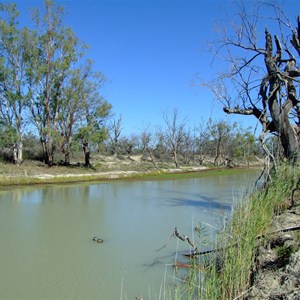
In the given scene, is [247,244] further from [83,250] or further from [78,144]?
[78,144]

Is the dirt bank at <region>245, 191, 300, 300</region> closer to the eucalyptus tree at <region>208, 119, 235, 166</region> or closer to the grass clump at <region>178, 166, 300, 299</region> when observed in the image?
the grass clump at <region>178, 166, 300, 299</region>

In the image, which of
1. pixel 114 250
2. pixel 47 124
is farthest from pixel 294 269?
pixel 47 124

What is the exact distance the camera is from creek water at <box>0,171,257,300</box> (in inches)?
163

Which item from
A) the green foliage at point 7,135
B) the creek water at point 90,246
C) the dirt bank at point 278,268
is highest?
the green foliage at point 7,135

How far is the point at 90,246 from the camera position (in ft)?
19.3

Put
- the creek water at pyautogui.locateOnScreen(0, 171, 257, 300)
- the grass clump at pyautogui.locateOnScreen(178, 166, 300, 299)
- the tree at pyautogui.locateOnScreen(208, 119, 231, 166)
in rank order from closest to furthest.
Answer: the grass clump at pyautogui.locateOnScreen(178, 166, 300, 299) < the creek water at pyautogui.locateOnScreen(0, 171, 257, 300) < the tree at pyautogui.locateOnScreen(208, 119, 231, 166)

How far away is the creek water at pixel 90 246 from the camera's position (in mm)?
4133

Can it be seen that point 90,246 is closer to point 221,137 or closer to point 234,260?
point 234,260

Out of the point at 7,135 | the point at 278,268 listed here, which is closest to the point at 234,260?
the point at 278,268

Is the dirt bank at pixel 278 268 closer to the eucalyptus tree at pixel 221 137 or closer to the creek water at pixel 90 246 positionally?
the creek water at pixel 90 246

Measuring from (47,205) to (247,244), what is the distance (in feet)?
27.1

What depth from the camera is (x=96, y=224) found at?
7711mm

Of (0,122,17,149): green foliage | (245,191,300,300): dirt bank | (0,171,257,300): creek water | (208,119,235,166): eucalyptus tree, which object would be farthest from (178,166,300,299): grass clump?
(208,119,235,166): eucalyptus tree

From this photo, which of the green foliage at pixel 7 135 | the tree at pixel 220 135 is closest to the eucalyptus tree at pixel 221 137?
the tree at pixel 220 135
